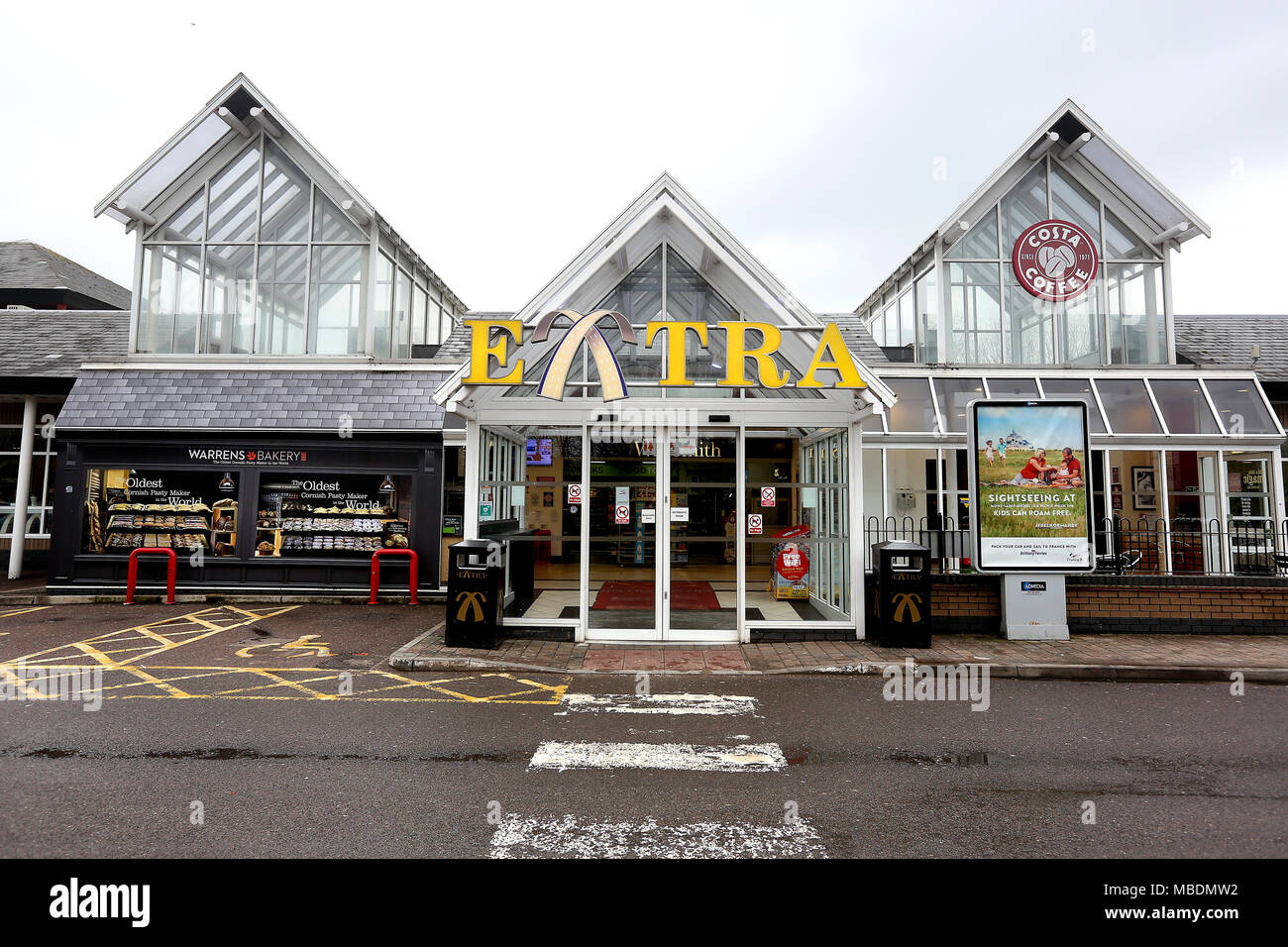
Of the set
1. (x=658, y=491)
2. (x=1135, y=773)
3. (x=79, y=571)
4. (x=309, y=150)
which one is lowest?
(x=1135, y=773)

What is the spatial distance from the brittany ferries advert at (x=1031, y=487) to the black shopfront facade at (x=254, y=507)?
932cm

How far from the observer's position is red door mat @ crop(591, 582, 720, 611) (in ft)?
31.3

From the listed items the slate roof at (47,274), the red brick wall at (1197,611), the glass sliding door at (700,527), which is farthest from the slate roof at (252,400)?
the slate roof at (47,274)

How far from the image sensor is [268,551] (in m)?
13.0

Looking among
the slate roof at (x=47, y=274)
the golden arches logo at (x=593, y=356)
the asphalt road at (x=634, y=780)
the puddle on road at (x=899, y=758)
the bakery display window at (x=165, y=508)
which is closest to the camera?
the asphalt road at (x=634, y=780)

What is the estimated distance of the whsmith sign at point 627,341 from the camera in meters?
8.59

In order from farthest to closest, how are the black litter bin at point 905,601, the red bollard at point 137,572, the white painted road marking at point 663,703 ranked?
Result: 1. the red bollard at point 137,572
2. the black litter bin at point 905,601
3. the white painted road marking at point 663,703

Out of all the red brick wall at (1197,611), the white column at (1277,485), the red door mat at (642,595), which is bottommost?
the red brick wall at (1197,611)

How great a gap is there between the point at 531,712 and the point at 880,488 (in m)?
9.15

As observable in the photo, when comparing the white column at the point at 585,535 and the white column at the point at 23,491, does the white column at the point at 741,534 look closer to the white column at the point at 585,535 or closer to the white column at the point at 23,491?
the white column at the point at 585,535

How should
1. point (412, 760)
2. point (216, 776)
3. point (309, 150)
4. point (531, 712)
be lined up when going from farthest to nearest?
point (309, 150) < point (531, 712) < point (412, 760) < point (216, 776)

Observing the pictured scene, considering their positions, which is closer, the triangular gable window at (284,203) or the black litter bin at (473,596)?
the black litter bin at (473,596)
